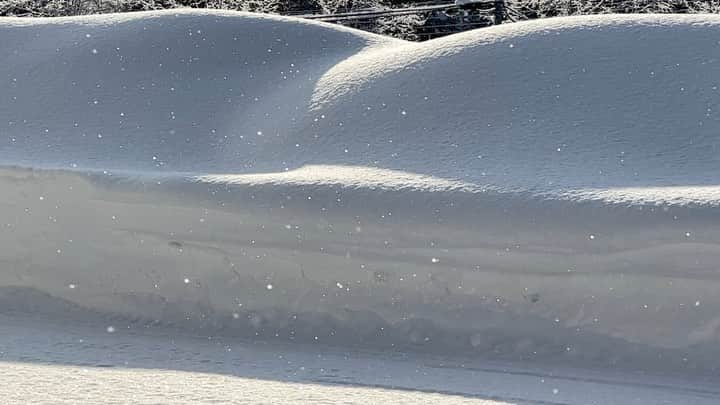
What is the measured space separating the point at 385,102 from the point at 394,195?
984 mm

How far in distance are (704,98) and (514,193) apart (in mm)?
1243

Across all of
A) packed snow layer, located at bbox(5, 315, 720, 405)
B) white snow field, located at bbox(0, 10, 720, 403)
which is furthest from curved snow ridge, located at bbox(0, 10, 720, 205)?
packed snow layer, located at bbox(5, 315, 720, 405)

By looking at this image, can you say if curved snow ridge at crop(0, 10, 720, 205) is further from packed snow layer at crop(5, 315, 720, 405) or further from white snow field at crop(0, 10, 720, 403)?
packed snow layer at crop(5, 315, 720, 405)

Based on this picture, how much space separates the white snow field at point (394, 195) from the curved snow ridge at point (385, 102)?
1cm

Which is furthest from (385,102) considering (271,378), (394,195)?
(271,378)

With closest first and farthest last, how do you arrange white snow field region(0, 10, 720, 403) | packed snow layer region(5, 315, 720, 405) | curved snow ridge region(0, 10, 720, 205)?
1. packed snow layer region(5, 315, 720, 405)
2. white snow field region(0, 10, 720, 403)
3. curved snow ridge region(0, 10, 720, 205)

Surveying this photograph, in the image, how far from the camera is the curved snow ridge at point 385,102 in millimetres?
3953

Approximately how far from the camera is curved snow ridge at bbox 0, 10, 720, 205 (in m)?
3.95

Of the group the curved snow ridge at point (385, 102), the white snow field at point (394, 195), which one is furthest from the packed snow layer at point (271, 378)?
the curved snow ridge at point (385, 102)

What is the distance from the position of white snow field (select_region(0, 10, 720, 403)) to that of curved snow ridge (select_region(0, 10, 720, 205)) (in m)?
0.01

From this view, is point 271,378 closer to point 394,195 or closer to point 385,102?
point 394,195

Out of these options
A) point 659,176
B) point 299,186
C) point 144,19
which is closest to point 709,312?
point 659,176

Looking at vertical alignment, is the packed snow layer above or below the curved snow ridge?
below

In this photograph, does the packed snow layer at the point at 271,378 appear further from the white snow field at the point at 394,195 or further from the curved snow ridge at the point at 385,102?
the curved snow ridge at the point at 385,102
